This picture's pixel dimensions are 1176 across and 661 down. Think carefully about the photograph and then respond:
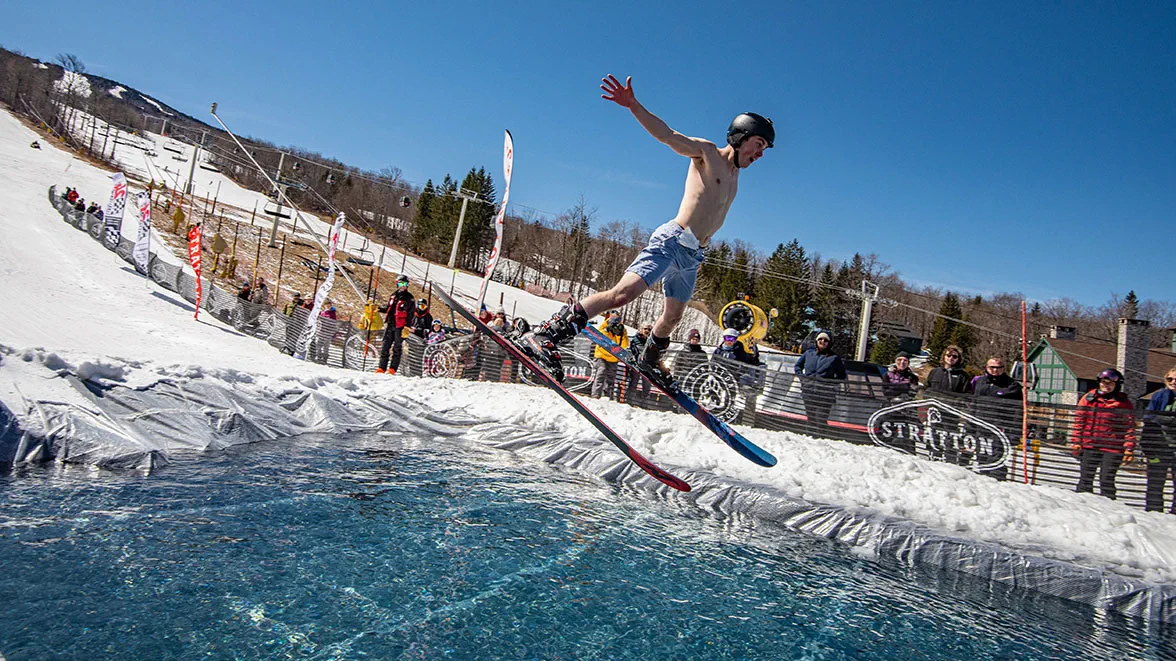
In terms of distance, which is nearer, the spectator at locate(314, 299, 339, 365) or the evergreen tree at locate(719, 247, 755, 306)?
the spectator at locate(314, 299, 339, 365)

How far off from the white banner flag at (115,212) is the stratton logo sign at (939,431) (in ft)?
70.8

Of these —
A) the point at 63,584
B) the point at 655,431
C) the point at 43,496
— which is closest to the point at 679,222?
the point at 655,431

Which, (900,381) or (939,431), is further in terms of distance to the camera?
(900,381)

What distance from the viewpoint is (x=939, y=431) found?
7.52 metres

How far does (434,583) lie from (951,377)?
760cm

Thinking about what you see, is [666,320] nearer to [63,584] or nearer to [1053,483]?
[63,584]

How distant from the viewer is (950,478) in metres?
6.09

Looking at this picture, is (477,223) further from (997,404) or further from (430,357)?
(997,404)

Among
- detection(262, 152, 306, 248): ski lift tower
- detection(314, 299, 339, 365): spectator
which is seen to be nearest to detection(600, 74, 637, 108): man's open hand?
detection(314, 299, 339, 365): spectator

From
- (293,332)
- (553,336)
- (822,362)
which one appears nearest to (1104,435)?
(822,362)

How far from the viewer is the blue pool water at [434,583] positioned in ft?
7.96

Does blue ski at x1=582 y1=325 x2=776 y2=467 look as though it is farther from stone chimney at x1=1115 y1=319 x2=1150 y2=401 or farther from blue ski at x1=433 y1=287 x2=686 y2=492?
stone chimney at x1=1115 y1=319 x2=1150 y2=401

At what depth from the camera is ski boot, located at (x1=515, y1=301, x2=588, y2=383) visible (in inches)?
188

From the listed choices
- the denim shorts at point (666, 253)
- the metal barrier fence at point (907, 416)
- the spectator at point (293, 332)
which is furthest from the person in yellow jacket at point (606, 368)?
the spectator at point (293, 332)
